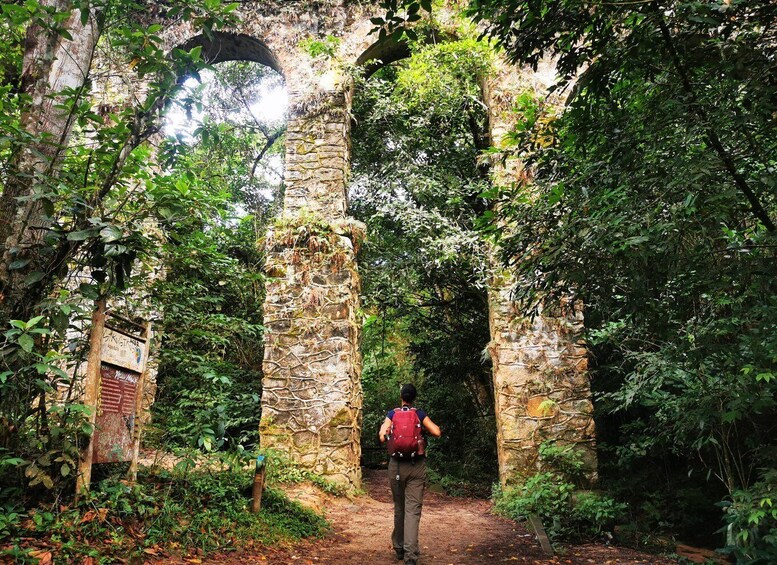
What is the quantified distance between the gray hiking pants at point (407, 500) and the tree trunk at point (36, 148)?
2.80m

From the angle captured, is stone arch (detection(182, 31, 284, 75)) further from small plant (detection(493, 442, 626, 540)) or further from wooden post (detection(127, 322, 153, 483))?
small plant (detection(493, 442, 626, 540))

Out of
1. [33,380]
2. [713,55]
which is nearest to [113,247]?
[33,380]

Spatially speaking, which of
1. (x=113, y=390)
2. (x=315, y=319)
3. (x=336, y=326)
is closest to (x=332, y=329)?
(x=336, y=326)

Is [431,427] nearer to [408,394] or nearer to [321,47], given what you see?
[408,394]

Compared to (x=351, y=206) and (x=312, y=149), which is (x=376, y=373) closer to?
(x=351, y=206)

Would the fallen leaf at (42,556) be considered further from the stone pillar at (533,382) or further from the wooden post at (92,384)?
the stone pillar at (533,382)

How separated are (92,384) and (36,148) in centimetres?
147

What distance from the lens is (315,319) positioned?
273 inches

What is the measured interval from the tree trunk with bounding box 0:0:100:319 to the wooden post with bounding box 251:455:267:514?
2238mm

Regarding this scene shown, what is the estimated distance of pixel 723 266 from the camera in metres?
2.89

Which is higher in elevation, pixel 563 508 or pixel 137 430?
pixel 137 430

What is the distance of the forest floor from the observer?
13.3 feet

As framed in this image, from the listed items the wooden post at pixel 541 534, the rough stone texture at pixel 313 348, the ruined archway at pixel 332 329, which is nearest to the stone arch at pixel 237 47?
the ruined archway at pixel 332 329

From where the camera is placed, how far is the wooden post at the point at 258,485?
441 centimetres
